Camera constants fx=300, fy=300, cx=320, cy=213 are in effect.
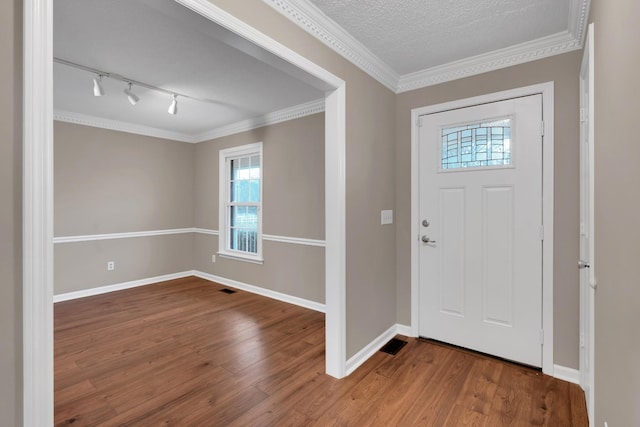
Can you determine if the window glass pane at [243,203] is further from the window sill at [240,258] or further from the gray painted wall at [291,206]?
the gray painted wall at [291,206]

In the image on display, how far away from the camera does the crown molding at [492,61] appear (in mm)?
2176

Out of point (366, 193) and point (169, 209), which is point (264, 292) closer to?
point (169, 209)

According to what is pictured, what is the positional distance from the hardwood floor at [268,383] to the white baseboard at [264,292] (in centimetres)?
46

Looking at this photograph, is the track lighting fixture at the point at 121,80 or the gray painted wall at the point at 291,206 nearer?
the track lighting fixture at the point at 121,80

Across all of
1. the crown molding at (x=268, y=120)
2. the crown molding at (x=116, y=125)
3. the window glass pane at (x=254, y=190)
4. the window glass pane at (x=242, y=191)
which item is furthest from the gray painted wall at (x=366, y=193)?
the crown molding at (x=116, y=125)

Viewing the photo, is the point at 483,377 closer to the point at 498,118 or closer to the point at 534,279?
the point at 534,279

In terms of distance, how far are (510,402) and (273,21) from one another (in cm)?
278

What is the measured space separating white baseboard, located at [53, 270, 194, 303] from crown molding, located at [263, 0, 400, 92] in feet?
14.7

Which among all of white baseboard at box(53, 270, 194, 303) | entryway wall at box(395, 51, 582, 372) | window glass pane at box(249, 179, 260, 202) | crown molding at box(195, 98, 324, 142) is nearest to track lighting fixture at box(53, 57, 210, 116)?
crown molding at box(195, 98, 324, 142)

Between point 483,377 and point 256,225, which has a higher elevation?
point 256,225

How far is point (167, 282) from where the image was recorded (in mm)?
4945

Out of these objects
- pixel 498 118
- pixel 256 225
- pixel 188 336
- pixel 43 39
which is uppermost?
pixel 498 118

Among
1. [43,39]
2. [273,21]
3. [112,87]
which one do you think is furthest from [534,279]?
[112,87]

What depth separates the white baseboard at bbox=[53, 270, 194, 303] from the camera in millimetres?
4054
